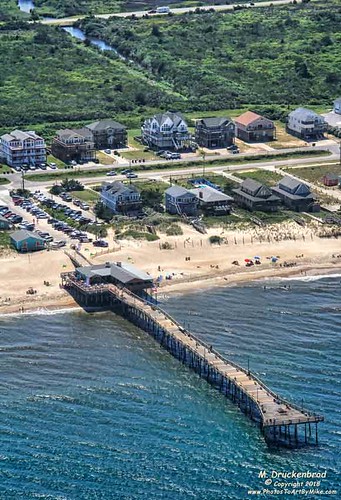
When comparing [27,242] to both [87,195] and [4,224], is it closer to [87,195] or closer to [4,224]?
[4,224]

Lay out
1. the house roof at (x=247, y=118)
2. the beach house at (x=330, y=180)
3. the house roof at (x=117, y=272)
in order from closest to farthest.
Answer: the house roof at (x=117, y=272) → the beach house at (x=330, y=180) → the house roof at (x=247, y=118)

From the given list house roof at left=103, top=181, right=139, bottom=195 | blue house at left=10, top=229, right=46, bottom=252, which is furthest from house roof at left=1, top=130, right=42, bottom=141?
blue house at left=10, top=229, right=46, bottom=252

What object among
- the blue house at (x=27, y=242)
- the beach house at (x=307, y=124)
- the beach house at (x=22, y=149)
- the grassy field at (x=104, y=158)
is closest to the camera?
the blue house at (x=27, y=242)

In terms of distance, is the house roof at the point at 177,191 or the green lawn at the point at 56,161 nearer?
the house roof at the point at 177,191

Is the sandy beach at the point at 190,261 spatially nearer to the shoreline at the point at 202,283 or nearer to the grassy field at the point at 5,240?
the shoreline at the point at 202,283

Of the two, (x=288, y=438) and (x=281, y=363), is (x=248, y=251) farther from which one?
(x=288, y=438)

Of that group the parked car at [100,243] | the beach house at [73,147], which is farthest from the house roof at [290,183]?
the beach house at [73,147]
